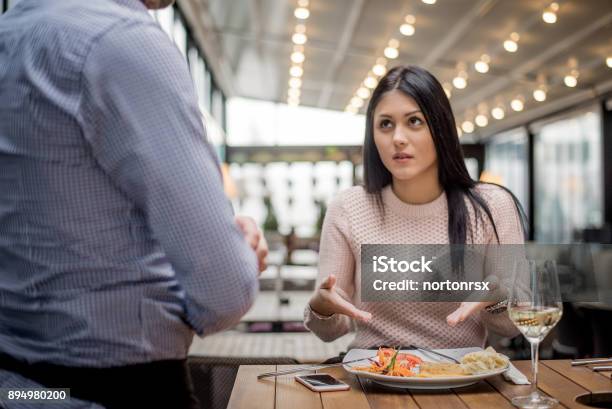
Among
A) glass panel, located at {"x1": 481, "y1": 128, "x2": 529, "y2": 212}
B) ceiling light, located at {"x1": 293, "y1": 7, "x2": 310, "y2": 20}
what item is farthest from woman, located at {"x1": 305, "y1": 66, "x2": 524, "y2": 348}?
glass panel, located at {"x1": 481, "y1": 128, "x2": 529, "y2": 212}

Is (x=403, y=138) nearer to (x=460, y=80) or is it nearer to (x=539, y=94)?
(x=460, y=80)

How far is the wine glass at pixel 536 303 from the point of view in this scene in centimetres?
114

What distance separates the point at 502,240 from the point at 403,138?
39 cm

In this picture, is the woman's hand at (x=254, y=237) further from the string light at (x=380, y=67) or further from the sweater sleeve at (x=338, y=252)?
the string light at (x=380, y=67)

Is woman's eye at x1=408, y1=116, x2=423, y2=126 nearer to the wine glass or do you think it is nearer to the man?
the wine glass

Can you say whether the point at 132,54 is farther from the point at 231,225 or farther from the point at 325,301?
the point at 325,301

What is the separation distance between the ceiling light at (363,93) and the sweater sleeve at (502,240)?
33.8ft

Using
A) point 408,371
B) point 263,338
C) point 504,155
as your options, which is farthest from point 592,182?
point 408,371

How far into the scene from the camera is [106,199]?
0.86 metres

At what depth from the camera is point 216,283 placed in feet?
2.79

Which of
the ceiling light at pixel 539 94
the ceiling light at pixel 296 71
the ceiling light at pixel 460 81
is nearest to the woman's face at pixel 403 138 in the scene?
the ceiling light at pixel 460 81

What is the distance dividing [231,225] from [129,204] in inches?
5.2

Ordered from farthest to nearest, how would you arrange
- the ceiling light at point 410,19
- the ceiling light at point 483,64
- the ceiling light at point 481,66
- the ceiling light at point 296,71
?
the ceiling light at point 296,71 → the ceiling light at point 481,66 → the ceiling light at point 483,64 → the ceiling light at point 410,19

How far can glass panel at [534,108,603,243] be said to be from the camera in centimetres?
1063
